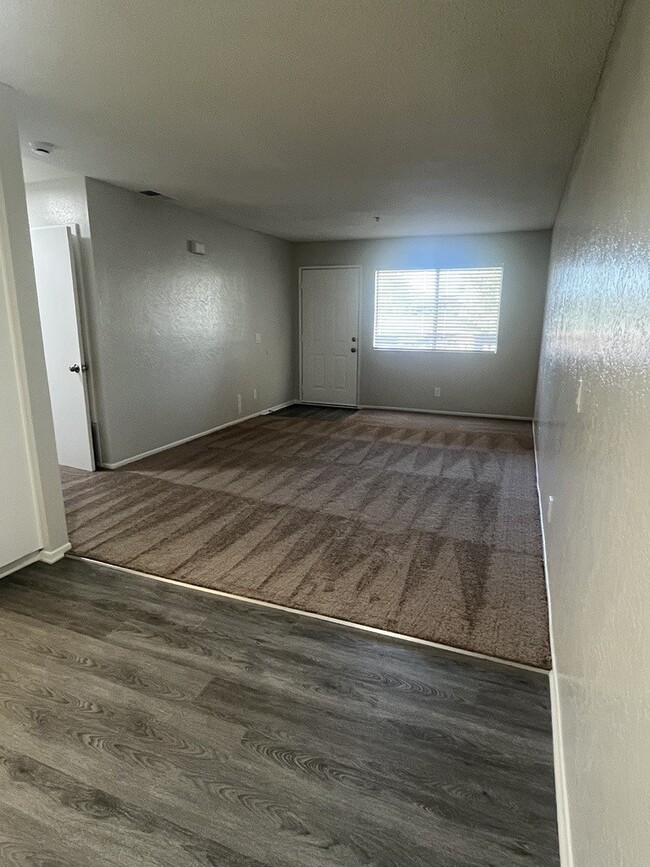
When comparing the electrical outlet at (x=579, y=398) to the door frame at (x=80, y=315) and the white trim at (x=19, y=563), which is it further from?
the door frame at (x=80, y=315)

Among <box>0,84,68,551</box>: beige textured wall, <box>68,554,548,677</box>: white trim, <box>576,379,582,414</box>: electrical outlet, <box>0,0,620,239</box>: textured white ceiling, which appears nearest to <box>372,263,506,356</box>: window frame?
<box>0,0,620,239</box>: textured white ceiling

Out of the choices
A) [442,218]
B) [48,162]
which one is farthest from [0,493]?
[442,218]

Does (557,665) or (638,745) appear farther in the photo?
(557,665)

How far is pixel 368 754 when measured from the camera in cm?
156

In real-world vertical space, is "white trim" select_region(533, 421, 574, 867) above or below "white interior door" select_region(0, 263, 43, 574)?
below

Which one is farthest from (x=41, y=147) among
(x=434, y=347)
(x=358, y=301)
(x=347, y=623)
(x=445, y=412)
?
(x=445, y=412)

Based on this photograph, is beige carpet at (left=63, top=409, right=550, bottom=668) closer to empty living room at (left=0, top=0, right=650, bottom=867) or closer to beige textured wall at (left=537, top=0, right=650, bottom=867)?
empty living room at (left=0, top=0, right=650, bottom=867)

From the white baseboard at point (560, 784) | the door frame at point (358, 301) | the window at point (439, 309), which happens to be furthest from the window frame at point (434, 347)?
the white baseboard at point (560, 784)

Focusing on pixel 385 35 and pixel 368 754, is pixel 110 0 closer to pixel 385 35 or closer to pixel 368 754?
pixel 385 35

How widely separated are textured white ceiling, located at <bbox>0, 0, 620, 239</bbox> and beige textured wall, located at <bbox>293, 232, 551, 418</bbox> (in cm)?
222

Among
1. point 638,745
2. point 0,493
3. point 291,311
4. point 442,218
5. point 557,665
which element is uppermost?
point 442,218

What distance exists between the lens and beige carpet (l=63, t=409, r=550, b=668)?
7.65ft

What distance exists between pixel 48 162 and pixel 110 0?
7.37ft

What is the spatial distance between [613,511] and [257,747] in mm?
1336
